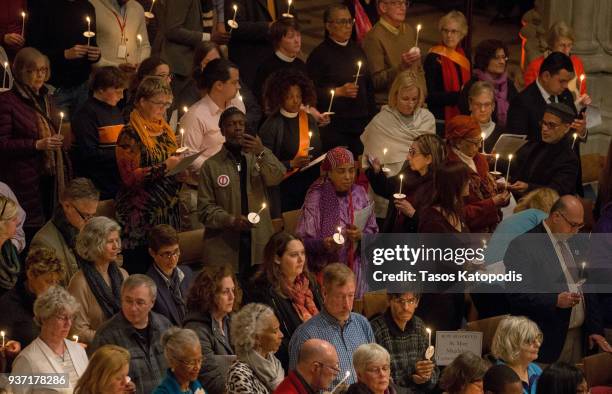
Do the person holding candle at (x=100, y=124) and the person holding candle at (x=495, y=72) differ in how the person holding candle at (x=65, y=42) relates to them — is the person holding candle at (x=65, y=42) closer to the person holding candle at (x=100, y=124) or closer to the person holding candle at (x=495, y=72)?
the person holding candle at (x=100, y=124)

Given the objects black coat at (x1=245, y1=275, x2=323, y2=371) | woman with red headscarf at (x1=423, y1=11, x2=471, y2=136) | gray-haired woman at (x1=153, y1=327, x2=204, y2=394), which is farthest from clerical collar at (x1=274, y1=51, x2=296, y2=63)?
gray-haired woman at (x1=153, y1=327, x2=204, y2=394)

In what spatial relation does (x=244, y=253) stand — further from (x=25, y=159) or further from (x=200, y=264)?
(x=25, y=159)

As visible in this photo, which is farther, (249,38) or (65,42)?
(249,38)

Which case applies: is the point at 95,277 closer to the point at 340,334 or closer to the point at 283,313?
the point at 283,313

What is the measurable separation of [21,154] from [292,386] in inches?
114

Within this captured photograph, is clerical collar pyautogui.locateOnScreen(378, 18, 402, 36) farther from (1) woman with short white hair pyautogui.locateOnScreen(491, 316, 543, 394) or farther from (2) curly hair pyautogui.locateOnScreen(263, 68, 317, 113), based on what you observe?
(1) woman with short white hair pyautogui.locateOnScreen(491, 316, 543, 394)

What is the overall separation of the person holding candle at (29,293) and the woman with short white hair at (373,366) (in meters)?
1.69

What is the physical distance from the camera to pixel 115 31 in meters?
12.3

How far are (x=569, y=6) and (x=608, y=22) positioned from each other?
34 cm

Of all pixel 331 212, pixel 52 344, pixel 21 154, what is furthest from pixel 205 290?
pixel 21 154

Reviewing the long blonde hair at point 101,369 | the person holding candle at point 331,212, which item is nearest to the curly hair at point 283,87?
the person holding candle at point 331,212

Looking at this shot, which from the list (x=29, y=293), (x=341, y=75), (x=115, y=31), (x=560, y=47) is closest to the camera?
(x=29, y=293)

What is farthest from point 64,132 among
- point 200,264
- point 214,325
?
point 214,325

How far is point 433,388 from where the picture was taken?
1014cm
